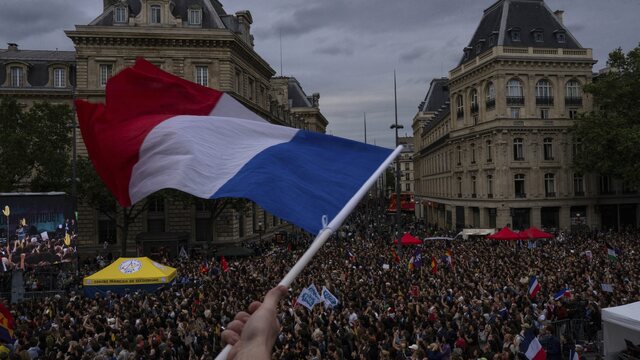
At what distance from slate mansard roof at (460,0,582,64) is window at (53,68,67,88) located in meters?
43.6

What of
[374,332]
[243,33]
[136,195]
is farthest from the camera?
[243,33]

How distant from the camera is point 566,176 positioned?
179 feet

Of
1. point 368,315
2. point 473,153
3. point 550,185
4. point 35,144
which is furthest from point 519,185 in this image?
point 35,144

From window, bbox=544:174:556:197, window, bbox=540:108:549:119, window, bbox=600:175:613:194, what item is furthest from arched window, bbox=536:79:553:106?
window, bbox=600:175:613:194

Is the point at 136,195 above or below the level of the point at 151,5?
below

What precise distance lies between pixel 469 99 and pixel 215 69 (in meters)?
29.6

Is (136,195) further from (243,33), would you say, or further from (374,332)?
(243,33)

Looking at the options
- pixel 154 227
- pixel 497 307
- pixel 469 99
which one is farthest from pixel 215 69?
pixel 497 307

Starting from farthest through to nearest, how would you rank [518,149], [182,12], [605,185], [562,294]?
[605,185] < [518,149] < [182,12] < [562,294]

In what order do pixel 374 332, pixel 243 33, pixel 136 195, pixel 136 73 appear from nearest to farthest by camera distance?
1. pixel 136 195
2. pixel 136 73
3. pixel 374 332
4. pixel 243 33

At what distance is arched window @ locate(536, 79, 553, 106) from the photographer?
54312 millimetres

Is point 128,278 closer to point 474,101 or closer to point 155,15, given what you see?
point 155,15

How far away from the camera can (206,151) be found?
624 centimetres

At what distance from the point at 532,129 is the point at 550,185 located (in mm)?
6181
